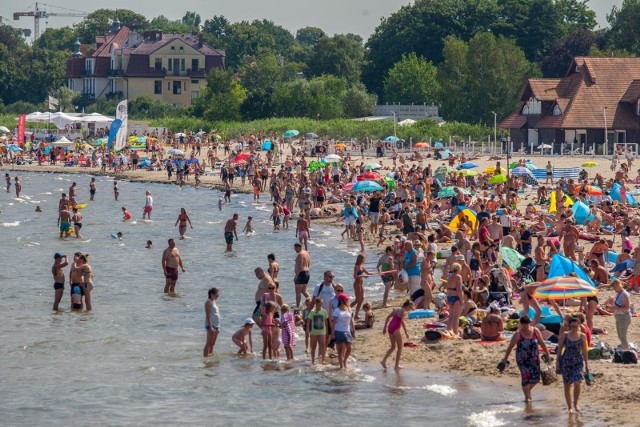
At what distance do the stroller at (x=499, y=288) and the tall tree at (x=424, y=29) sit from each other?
70411 mm

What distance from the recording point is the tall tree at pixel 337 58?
334 feet

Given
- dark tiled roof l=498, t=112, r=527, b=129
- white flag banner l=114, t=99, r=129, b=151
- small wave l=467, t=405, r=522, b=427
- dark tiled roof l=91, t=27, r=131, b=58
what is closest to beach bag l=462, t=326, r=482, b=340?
small wave l=467, t=405, r=522, b=427

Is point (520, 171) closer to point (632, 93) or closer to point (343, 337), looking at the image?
point (632, 93)

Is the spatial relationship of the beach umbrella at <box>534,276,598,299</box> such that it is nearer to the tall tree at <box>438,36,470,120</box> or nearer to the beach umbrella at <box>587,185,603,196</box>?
the beach umbrella at <box>587,185,603,196</box>

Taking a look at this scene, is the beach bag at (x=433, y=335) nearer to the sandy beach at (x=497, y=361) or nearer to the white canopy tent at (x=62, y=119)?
the sandy beach at (x=497, y=361)

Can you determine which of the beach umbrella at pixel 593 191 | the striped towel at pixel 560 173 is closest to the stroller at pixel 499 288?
the beach umbrella at pixel 593 191

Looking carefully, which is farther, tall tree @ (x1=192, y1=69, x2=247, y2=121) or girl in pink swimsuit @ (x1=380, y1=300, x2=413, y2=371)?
tall tree @ (x1=192, y1=69, x2=247, y2=121)

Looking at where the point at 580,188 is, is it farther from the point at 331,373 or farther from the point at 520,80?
the point at 520,80

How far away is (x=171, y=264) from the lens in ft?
87.6

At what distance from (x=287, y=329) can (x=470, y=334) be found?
2.86 m

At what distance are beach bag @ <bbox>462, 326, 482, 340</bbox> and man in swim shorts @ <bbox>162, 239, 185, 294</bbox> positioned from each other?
811cm

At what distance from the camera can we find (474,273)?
22.6 metres

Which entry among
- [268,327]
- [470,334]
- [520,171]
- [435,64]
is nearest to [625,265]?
[470,334]

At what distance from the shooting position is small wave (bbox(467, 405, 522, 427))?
15742 mm
